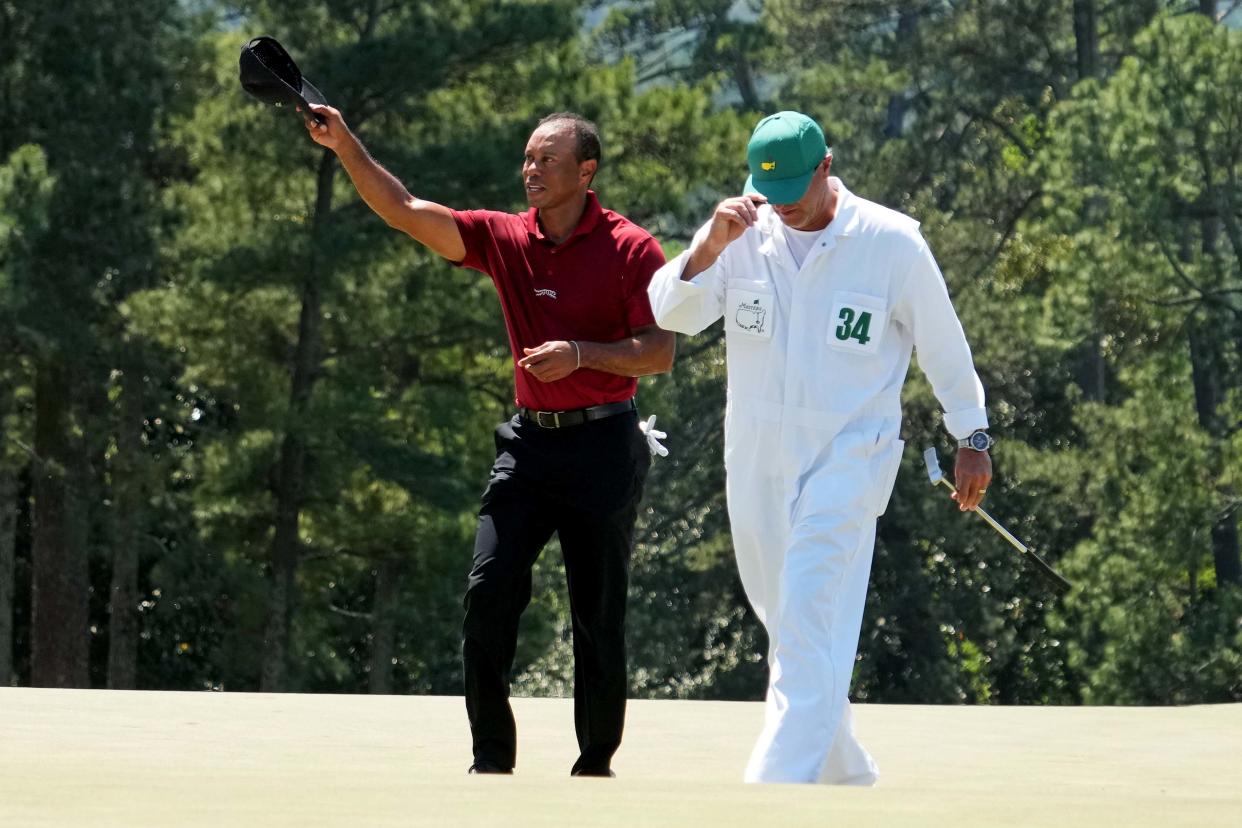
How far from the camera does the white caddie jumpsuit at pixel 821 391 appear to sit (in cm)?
583

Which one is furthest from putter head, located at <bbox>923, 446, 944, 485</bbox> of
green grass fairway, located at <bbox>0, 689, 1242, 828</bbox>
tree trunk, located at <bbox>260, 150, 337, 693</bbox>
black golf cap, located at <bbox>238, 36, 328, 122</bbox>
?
tree trunk, located at <bbox>260, 150, 337, 693</bbox>

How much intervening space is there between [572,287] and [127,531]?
23.2 metres

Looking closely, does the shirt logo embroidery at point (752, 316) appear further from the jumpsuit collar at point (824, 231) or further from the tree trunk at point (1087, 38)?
the tree trunk at point (1087, 38)

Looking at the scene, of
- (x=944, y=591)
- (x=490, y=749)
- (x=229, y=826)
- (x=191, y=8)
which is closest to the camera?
(x=229, y=826)

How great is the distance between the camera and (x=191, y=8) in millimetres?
29141

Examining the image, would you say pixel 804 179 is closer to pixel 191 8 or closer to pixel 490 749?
pixel 490 749

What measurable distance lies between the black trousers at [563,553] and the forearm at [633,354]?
0.71ft

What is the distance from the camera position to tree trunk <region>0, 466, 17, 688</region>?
27875 millimetres

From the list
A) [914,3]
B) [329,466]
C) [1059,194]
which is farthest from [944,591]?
[329,466]

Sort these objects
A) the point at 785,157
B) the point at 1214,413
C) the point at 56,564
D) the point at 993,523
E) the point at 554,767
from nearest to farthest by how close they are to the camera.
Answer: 1. the point at 785,157
2. the point at 554,767
3. the point at 993,523
4. the point at 56,564
5. the point at 1214,413

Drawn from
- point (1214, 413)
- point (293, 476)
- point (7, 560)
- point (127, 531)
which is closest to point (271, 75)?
point (293, 476)

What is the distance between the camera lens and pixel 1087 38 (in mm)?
34906

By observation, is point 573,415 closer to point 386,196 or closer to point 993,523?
point 386,196

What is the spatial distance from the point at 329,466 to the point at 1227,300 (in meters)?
10.8
